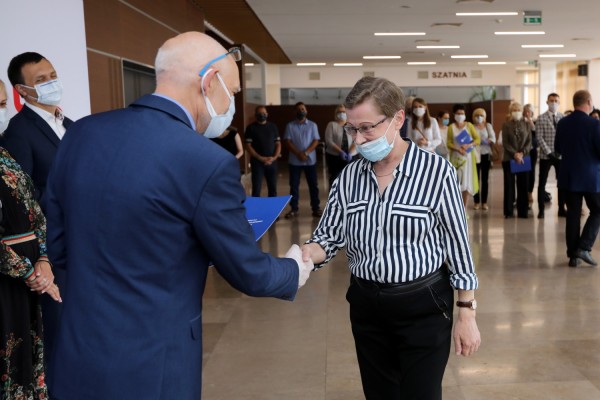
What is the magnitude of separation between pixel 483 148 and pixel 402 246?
8522 mm

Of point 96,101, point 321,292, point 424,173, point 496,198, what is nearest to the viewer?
point 424,173

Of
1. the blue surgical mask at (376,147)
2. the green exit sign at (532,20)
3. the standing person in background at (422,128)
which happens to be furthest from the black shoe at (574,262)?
the green exit sign at (532,20)

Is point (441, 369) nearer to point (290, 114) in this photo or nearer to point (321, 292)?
point (321, 292)

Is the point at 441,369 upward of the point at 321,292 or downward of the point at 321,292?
upward

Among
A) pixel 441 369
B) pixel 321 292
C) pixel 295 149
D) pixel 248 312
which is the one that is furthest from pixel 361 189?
pixel 295 149

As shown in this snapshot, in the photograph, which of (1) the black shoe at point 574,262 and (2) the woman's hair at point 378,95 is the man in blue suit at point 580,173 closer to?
(1) the black shoe at point 574,262

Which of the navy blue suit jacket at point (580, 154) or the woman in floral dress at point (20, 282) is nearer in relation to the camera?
the woman in floral dress at point (20, 282)

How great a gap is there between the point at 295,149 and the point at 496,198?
4.14 meters

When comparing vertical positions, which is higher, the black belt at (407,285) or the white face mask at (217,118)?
the white face mask at (217,118)

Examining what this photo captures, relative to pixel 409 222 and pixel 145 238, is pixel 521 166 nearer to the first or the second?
pixel 409 222

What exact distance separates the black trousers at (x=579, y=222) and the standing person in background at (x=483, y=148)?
359cm

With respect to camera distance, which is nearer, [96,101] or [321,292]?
[321,292]

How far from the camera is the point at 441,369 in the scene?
2.17m

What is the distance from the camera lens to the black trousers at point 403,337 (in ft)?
6.84
